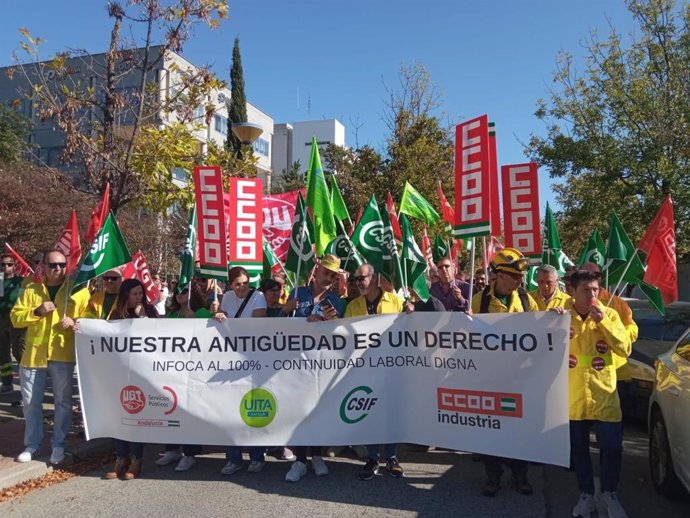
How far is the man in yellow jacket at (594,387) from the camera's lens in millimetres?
4379

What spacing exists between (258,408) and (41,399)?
216 centimetres

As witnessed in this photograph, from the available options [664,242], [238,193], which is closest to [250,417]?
[238,193]

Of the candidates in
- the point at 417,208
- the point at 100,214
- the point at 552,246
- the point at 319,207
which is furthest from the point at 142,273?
the point at 552,246

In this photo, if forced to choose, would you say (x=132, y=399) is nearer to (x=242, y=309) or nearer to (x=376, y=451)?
(x=242, y=309)

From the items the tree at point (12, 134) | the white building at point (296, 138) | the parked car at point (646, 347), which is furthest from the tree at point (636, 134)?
the white building at point (296, 138)

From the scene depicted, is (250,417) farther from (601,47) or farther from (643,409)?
(601,47)

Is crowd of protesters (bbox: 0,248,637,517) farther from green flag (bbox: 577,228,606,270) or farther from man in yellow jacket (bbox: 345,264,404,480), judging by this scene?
green flag (bbox: 577,228,606,270)

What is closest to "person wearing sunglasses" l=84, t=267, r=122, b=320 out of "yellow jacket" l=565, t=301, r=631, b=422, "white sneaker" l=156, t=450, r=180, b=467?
"white sneaker" l=156, t=450, r=180, b=467

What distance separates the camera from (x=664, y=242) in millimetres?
6168

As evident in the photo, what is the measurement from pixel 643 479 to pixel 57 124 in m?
8.20

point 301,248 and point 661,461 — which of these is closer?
point 661,461

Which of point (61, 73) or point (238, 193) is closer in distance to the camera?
point (238, 193)

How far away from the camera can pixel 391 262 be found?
18.9 ft

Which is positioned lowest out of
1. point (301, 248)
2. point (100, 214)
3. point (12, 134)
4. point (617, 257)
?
point (617, 257)
